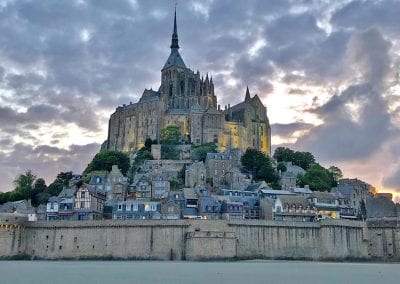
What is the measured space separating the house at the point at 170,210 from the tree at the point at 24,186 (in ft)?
82.5

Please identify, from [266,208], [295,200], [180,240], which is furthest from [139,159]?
[180,240]

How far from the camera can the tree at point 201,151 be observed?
286 feet

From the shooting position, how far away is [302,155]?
96.2 m

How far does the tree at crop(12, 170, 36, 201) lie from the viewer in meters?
78.2

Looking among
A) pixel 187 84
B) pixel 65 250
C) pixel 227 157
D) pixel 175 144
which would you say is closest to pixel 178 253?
pixel 65 250

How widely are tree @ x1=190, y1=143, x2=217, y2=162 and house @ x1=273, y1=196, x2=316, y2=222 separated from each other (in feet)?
76.6

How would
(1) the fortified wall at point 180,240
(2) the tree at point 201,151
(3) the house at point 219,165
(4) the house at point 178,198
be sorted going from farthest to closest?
1. (2) the tree at point 201,151
2. (3) the house at point 219,165
3. (4) the house at point 178,198
4. (1) the fortified wall at point 180,240

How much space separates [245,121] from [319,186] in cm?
2364

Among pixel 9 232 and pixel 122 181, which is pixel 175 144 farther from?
pixel 9 232

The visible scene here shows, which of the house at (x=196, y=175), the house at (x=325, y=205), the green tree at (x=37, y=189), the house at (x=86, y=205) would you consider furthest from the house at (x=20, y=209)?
the house at (x=325, y=205)

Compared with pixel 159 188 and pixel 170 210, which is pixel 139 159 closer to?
pixel 159 188

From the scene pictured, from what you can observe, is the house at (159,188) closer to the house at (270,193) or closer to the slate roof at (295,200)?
the house at (270,193)

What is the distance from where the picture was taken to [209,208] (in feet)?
208

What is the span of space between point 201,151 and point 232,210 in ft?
85.3
